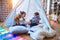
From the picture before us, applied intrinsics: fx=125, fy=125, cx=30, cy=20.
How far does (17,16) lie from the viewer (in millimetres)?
3168

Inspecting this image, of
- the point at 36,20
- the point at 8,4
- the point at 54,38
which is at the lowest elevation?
the point at 54,38

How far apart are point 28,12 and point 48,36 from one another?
47.5 inches

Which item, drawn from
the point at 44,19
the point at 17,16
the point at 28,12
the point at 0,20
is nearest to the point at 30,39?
the point at 44,19

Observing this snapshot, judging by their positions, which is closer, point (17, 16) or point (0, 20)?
point (17, 16)

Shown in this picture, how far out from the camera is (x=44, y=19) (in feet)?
9.64

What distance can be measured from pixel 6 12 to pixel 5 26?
1.58 m

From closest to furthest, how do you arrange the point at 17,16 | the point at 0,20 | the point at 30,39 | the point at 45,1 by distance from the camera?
the point at 30,39 → the point at 17,16 → the point at 0,20 → the point at 45,1

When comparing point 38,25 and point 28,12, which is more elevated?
point 28,12

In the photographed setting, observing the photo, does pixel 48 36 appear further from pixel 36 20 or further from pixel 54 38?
pixel 36 20

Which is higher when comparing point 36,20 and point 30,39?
point 36,20

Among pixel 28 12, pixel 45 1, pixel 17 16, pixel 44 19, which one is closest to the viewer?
pixel 44 19

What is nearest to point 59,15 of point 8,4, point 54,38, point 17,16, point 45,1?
point 45,1

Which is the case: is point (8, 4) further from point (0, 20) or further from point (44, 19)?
point (44, 19)

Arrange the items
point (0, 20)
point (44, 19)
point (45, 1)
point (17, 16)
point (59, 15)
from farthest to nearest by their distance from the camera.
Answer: point (45, 1)
point (59, 15)
point (0, 20)
point (17, 16)
point (44, 19)
